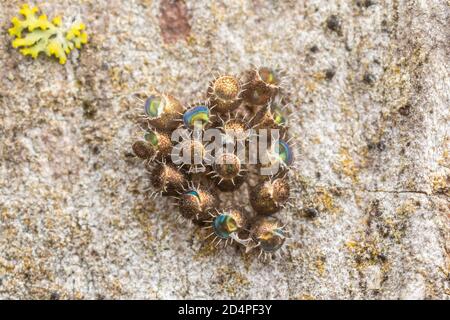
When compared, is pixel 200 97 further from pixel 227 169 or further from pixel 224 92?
pixel 227 169

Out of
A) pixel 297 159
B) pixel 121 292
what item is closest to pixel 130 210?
pixel 121 292

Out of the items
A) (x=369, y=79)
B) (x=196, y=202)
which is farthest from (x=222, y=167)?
(x=369, y=79)

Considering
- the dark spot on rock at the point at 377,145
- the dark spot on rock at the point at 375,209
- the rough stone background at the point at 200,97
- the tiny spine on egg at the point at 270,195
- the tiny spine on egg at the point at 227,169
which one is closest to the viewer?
the tiny spine on egg at the point at 227,169

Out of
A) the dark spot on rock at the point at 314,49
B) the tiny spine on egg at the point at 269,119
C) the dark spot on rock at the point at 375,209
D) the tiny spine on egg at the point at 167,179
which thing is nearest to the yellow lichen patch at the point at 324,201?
the dark spot on rock at the point at 375,209

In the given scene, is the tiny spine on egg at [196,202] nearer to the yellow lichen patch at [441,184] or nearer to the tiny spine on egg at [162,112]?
the tiny spine on egg at [162,112]

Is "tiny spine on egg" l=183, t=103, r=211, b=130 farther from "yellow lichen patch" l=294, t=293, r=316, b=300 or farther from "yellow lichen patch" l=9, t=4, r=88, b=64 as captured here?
"yellow lichen patch" l=294, t=293, r=316, b=300

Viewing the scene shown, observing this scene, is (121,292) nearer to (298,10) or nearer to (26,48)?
(26,48)

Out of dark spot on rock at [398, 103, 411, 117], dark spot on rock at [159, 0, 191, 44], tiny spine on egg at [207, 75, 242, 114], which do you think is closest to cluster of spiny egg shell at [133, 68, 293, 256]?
tiny spine on egg at [207, 75, 242, 114]
